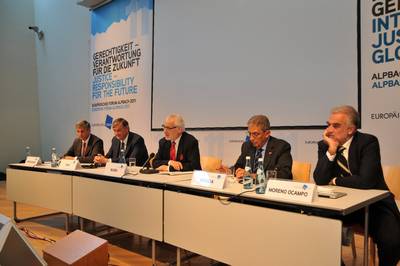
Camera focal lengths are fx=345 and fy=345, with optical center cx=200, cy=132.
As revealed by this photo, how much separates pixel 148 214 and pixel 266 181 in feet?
3.00

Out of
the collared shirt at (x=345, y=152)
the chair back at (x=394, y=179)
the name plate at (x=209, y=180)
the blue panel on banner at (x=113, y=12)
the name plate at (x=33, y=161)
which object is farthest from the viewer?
the blue panel on banner at (x=113, y=12)

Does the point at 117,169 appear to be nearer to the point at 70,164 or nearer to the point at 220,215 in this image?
the point at 70,164

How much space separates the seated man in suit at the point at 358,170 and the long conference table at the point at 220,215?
112 mm

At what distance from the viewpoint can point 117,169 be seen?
2.70 m

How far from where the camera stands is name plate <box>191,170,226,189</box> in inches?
78.7

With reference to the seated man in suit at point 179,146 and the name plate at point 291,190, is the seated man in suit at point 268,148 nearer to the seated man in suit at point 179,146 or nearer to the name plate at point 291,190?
the name plate at point 291,190

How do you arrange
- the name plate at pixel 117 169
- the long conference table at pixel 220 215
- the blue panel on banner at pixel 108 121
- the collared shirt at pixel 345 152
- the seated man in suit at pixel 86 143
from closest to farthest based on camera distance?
the long conference table at pixel 220 215
the collared shirt at pixel 345 152
the name plate at pixel 117 169
the seated man in suit at pixel 86 143
the blue panel on banner at pixel 108 121

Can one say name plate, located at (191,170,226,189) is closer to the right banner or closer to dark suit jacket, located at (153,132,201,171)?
dark suit jacket, located at (153,132,201,171)

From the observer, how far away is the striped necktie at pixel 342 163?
217 cm

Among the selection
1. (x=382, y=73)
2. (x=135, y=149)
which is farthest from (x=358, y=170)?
(x=135, y=149)

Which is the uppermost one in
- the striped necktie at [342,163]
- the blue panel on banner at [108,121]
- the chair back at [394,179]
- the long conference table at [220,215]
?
the blue panel on banner at [108,121]

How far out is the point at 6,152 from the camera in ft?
25.0

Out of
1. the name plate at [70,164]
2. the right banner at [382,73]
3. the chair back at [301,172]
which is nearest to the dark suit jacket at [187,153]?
the name plate at [70,164]

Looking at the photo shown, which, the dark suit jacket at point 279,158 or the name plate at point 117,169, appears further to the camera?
the name plate at point 117,169
